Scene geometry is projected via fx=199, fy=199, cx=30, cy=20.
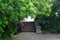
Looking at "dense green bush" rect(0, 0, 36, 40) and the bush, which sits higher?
"dense green bush" rect(0, 0, 36, 40)

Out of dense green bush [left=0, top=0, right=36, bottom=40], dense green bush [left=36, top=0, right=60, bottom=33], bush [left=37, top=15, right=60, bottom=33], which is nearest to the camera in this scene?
dense green bush [left=0, top=0, right=36, bottom=40]

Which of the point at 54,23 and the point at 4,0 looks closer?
the point at 4,0

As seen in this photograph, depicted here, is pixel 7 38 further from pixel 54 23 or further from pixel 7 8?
pixel 54 23

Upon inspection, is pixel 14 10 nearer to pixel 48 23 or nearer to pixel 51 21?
pixel 48 23

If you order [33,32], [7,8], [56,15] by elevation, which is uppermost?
[7,8]

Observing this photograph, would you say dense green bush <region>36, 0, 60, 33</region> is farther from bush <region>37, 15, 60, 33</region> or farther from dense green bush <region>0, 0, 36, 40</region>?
dense green bush <region>0, 0, 36, 40</region>

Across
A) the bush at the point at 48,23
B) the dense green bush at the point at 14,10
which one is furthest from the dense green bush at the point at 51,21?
the dense green bush at the point at 14,10

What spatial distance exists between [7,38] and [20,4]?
3.58 metres

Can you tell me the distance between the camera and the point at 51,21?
49.7ft

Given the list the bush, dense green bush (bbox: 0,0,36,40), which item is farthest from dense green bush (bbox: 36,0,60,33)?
dense green bush (bbox: 0,0,36,40)

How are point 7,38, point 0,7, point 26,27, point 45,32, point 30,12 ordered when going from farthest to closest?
point 26,27, point 45,32, point 7,38, point 30,12, point 0,7

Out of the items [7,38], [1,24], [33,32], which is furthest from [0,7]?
[33,32]

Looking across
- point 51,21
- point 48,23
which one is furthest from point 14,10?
point 51,21

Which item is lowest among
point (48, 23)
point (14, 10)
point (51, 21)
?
point (48, 23)
